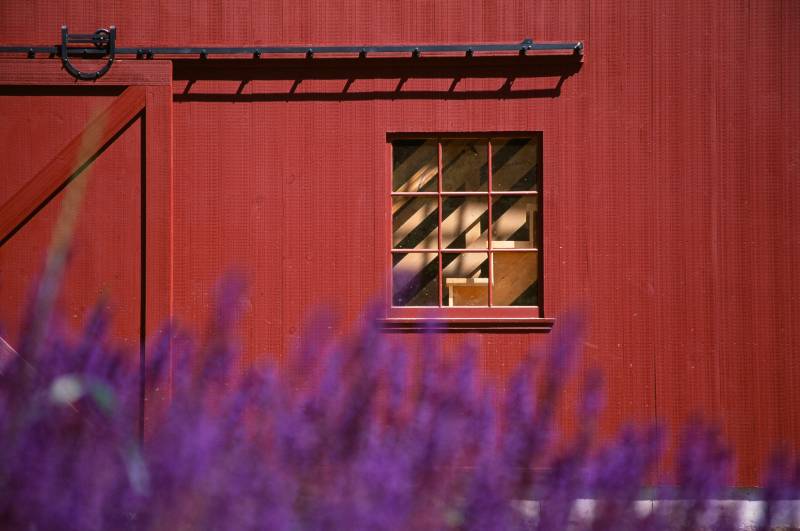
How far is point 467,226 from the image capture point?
642 cm

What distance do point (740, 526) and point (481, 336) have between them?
6.65 feet

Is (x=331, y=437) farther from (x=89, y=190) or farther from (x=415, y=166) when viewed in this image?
(x=89, y=190)

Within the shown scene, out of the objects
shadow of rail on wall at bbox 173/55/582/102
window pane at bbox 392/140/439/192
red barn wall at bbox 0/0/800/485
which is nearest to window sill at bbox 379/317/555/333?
red barn wall at bbox 0/0/800/485

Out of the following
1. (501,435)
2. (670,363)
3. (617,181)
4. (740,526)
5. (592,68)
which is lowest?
(740,526)

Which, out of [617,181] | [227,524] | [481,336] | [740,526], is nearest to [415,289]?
[481,336]

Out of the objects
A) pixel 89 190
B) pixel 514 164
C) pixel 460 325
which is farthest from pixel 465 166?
pixel 89 190

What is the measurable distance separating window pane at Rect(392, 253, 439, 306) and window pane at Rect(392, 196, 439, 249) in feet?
0.27

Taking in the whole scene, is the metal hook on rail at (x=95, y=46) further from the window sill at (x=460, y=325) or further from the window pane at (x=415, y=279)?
the window sill at (x=460, y=325)

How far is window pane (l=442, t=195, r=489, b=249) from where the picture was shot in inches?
253

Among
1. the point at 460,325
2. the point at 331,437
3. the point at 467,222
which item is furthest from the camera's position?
the point at 467,222

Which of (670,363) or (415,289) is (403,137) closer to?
(415,289)

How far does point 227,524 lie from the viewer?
5809 millimetres

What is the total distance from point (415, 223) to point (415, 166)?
0.39 m

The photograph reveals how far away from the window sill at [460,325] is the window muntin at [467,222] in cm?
13
